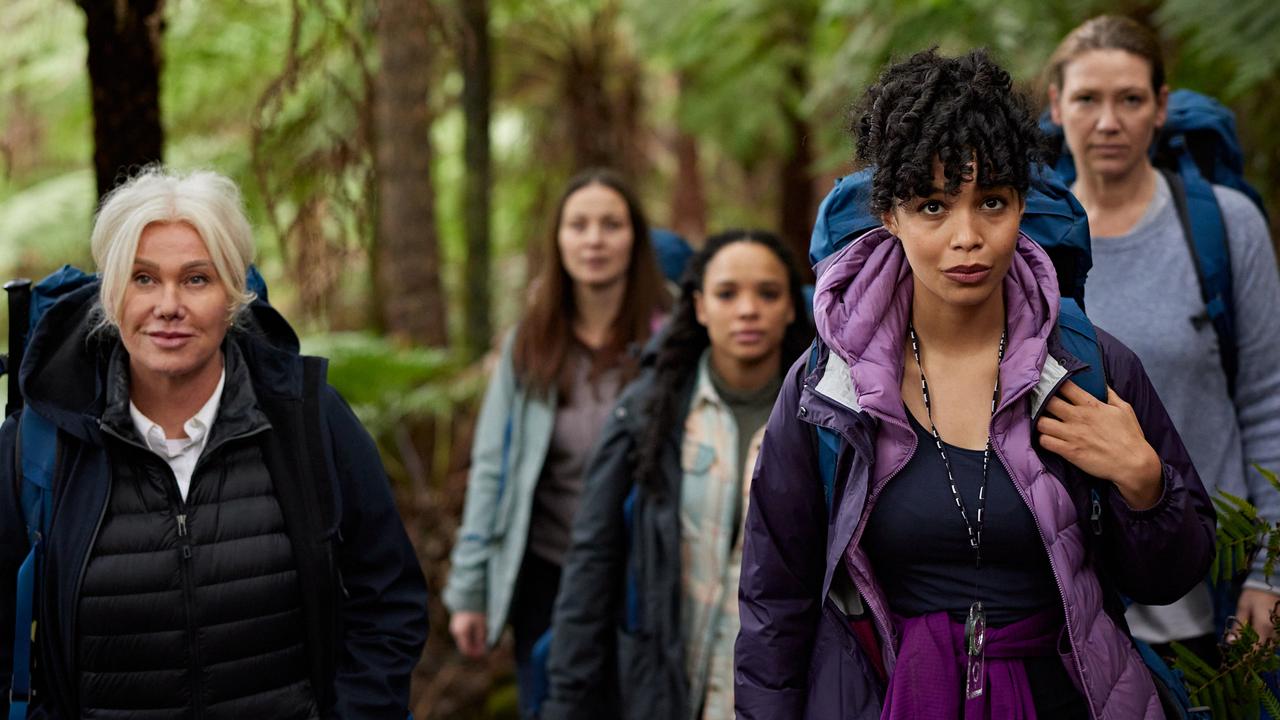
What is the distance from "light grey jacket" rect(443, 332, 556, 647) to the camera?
453cm

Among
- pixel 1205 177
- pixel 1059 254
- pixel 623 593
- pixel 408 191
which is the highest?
pixel 408 191

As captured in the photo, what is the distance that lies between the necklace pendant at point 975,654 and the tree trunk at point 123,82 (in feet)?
10.3

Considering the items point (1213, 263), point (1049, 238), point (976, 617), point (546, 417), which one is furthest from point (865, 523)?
point (546, 417)

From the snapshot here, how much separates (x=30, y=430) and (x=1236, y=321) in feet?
10.6

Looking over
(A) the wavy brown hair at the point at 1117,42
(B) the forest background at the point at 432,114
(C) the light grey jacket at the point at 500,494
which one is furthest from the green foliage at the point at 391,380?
(A) the wavy brown hair at the point at 1117,42

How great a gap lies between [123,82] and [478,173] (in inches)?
142

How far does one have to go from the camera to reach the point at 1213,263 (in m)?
3.23

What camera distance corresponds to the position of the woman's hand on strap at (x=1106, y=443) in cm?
218

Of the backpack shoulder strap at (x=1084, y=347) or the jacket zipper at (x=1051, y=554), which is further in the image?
the backpack shoulder strap at (x=1084, y=347)

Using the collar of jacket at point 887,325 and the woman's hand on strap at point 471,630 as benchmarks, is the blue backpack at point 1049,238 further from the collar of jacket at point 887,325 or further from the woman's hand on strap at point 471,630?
the woman's hand on strap at point 471,630

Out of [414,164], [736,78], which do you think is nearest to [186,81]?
[414,164]

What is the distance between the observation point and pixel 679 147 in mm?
11555

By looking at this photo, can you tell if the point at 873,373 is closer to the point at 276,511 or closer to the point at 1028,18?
the point at 276,511

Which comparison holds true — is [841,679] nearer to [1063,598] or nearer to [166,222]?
[1063,598]
